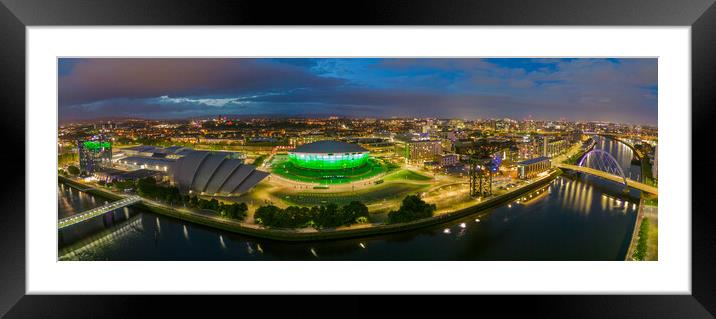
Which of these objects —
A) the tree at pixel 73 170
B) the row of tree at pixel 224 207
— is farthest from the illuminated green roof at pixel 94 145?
the row of tree at pixel 224 207

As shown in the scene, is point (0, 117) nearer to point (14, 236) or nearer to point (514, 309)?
point (14, 236)

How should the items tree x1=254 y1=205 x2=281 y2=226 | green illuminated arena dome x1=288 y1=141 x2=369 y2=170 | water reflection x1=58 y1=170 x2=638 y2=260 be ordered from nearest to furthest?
water reflection x1=58 y1=170 x2=638 y2=260
tree x1=254 y1=205 x2=281 y2=226
green illuminated arena dome x1=288 y1=141 x2=369 y2=170

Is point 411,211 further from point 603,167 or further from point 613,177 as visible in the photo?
point 603,167

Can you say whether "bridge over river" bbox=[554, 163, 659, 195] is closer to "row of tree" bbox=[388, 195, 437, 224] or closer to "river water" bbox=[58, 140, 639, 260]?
"river water" bbox=[58, 140, 639, 260]

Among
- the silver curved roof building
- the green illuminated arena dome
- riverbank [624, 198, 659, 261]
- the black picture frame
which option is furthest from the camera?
the green illuminated arena dome

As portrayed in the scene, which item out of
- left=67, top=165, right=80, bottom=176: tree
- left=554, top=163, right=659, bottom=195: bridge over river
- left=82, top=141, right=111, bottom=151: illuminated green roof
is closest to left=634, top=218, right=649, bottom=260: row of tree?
left=554, top=163, right=659, bottom=195: bridge over river
